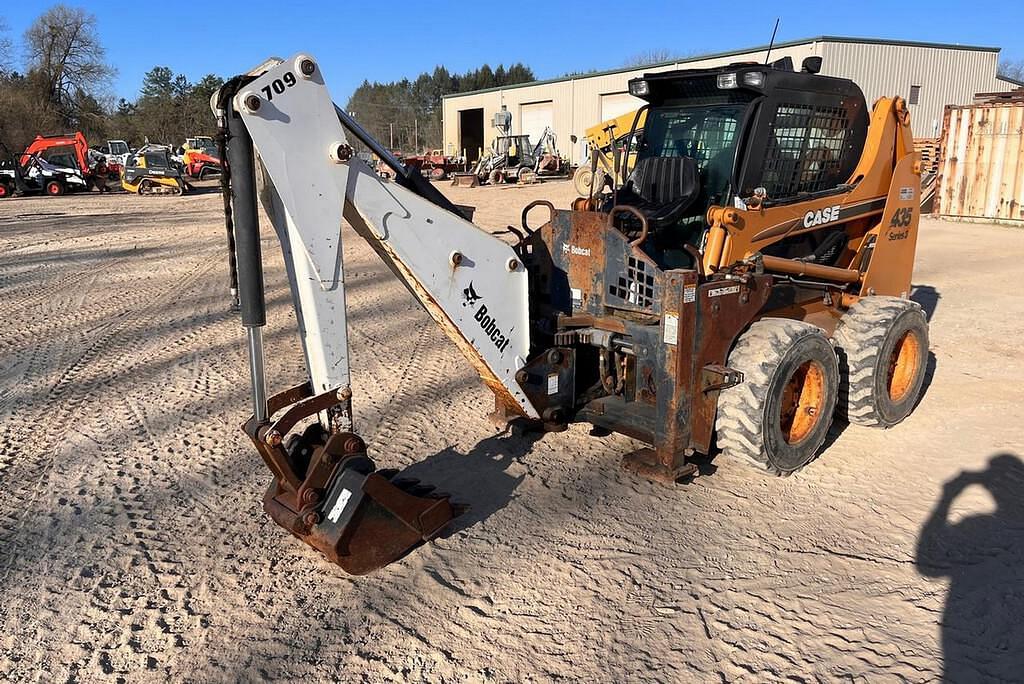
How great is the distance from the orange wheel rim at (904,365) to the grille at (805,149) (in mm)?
1259

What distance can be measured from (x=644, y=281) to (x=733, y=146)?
45.9 inches

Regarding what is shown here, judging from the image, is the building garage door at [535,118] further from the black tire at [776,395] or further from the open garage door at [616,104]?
the black tire at [776,395]

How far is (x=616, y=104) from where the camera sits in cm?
3534

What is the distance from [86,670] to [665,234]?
390 cm

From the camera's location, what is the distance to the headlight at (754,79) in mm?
4770

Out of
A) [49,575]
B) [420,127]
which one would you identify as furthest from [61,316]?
[420,127]

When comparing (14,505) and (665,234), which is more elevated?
(665,234)

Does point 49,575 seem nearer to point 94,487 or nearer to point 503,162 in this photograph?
point 94,487

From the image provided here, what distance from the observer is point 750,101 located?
4941 millimetres

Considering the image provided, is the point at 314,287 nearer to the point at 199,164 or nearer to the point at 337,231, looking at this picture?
the point at 337,231

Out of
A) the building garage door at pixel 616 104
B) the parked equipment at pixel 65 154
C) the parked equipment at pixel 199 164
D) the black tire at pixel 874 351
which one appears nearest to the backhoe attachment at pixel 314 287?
the black tire at pixel 874 351

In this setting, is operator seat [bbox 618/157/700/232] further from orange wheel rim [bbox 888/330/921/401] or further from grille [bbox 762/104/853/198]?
orange wheel rim [bbox 888/330/921/401]

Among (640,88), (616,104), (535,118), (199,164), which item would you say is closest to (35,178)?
(199,164)

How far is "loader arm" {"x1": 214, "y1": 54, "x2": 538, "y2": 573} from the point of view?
327cm
